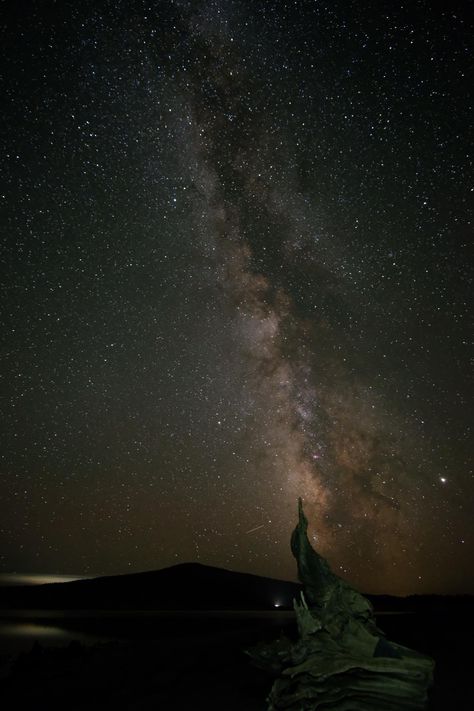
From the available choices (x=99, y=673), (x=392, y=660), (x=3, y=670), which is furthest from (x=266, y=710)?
(x=3, y=670)

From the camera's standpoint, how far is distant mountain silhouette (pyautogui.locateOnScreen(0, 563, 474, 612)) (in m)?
81.5

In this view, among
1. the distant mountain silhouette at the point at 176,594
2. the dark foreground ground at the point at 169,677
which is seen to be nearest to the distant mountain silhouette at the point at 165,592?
the distant mountain silhouette at the point at 176,594

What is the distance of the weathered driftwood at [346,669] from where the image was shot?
7738mm

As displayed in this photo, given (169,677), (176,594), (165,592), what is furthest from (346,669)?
(165,592)

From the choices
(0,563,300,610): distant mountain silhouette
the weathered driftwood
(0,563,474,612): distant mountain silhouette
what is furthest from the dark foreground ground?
(0,563,300,610): distant mountain silhouette

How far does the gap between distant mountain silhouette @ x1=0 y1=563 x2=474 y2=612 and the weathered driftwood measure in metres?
62.9

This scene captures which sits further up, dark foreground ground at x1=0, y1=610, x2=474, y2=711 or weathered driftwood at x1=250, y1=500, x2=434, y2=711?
weathered driftwood at x1=250, y1=500, x2=434, y2=711

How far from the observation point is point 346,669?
764 centimetres

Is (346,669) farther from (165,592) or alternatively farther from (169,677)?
(165,592)

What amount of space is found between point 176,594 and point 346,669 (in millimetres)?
112786

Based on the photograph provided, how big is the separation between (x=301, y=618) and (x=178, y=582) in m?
134

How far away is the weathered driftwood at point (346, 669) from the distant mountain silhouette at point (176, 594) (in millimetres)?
62912

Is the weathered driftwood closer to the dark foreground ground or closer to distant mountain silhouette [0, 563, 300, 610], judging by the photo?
the dark foreground ground

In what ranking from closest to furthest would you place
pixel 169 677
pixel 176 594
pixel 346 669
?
1. pixel 346 669
2. pixel 169 677
3. pixel 176 594
